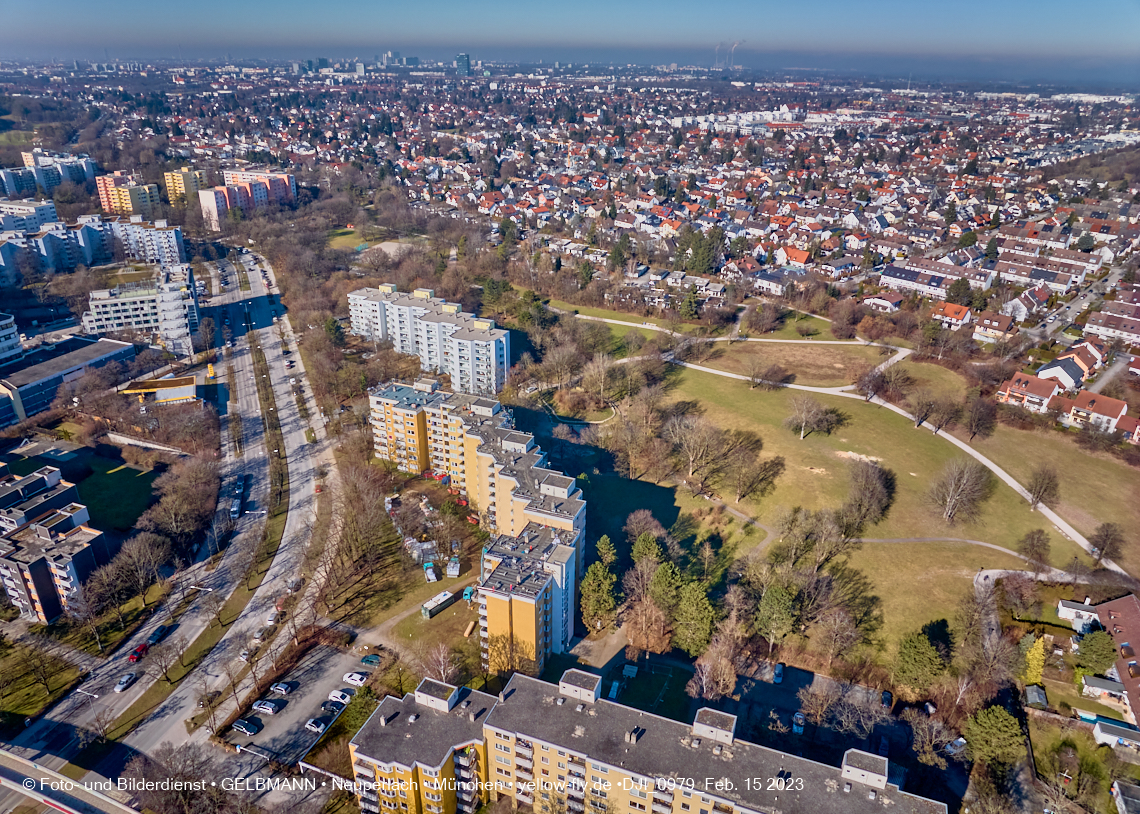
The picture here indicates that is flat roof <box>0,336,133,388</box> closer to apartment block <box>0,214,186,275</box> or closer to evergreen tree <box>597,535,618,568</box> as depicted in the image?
apartment block <box>0,214,186,275</box>

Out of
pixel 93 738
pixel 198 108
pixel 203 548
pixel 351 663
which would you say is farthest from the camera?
pixel 198 108

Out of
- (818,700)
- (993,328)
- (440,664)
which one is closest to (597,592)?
(440,664)

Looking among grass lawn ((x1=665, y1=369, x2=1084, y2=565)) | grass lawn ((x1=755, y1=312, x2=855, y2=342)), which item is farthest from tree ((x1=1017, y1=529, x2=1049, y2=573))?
grass lawn ((x1=755, y1=312, x2=855, y2=342))

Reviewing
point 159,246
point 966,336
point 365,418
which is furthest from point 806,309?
point 159,246

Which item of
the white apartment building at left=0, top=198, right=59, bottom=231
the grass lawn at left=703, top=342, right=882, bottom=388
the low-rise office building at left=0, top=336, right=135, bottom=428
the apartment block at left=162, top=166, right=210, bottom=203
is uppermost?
the apartment block at left=162, top=166, right=210, bottom=203

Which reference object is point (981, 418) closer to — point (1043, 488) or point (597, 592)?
point (1043, 488)

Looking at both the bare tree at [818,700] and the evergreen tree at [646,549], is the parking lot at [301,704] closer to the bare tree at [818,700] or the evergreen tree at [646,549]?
the evergreen tree at [646,549]

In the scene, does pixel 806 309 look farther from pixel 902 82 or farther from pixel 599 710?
pixel 902 82

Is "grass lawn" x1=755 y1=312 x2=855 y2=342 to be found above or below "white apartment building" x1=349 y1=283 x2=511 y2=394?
below
